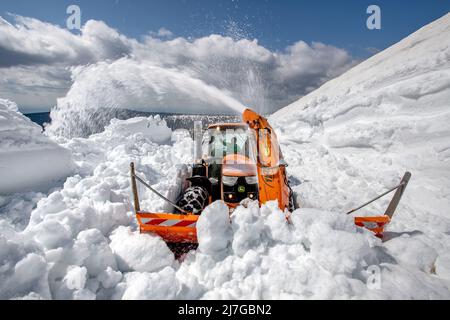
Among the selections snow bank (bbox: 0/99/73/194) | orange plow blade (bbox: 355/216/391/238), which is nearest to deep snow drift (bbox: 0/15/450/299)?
orange plow blade (bbox: 355/216/391/238)

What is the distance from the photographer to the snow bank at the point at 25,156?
5.12 m

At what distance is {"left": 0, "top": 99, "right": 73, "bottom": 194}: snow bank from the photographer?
512cm

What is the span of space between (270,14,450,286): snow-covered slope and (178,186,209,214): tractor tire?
102 inches

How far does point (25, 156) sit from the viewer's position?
552 centimetres

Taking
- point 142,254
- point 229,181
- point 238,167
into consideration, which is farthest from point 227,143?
point 142,254

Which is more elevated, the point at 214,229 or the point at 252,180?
the point at 252,180

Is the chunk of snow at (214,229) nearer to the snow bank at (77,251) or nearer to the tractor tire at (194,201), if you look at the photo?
the snow bank at (77,251)

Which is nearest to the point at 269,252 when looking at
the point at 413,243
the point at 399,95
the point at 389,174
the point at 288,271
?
the point at 288,271

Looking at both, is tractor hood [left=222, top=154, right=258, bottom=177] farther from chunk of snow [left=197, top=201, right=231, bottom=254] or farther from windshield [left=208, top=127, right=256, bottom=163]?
chunk of snow [left=197, top=201, right=231, bottom=254]

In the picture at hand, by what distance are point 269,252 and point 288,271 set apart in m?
0.40

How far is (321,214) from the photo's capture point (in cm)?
297

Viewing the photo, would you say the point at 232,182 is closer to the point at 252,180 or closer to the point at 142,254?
the point at 252,180

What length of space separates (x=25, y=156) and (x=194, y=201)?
434 cm
